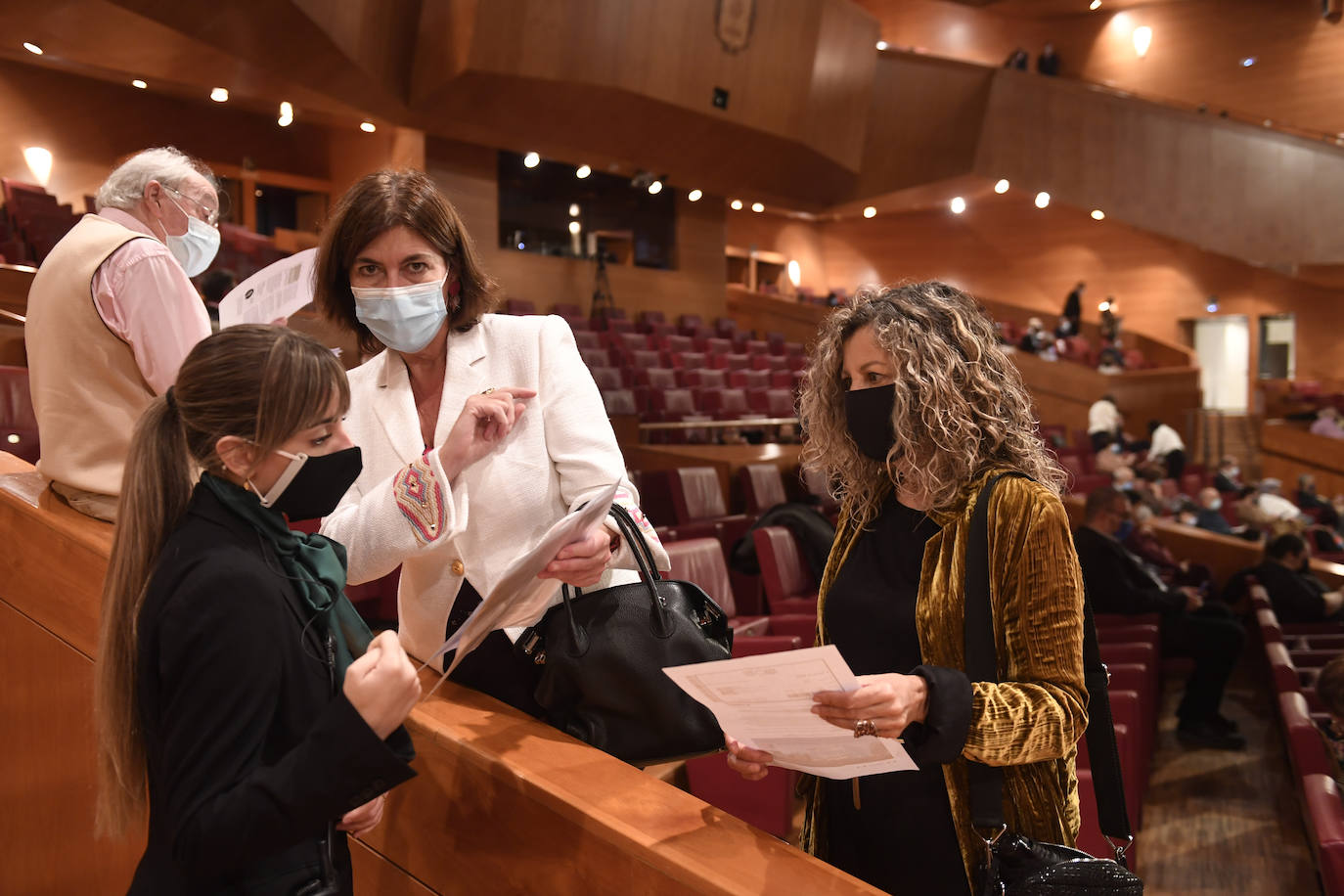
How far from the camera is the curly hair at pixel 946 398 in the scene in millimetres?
1186

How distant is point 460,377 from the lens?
1.41m

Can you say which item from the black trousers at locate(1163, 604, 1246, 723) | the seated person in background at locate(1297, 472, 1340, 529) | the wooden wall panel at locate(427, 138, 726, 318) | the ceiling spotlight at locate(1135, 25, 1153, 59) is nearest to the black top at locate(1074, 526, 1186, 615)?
the black trousers at locate(1163, 604, 1246, 723)

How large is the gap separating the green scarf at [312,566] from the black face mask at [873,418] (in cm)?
62

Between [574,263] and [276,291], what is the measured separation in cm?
1041

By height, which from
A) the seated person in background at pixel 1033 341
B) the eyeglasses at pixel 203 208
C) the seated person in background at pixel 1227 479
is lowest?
the seated person in background at pixel 1227 479

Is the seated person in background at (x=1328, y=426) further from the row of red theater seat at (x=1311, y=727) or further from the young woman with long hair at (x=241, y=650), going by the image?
the young woman with long hair at (x=241, y=650)

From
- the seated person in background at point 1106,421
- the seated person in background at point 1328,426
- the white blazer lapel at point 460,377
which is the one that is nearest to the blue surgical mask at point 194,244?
the white blazer lapel at point 460,377

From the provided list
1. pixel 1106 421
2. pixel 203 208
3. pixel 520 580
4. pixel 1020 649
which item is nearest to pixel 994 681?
pixel 1020 649

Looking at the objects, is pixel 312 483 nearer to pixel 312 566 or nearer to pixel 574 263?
pixel 312 566

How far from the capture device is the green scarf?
0.96 meters

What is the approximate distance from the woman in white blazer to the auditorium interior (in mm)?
105

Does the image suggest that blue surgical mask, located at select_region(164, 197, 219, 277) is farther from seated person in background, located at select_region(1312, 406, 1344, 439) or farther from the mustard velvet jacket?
seated person in background, located at select_region(1312, 406, 1344, 439)

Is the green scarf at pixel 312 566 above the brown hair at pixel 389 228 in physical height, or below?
below

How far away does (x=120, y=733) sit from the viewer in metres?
→ 0.98
